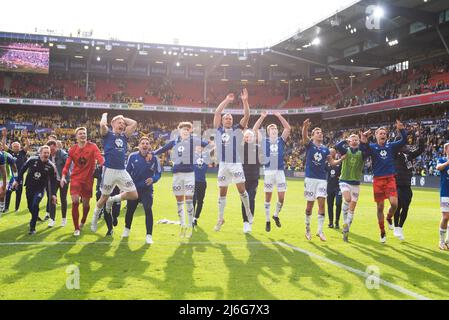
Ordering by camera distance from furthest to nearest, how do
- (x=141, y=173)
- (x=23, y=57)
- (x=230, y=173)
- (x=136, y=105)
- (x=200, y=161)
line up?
(x=136, y=105)
(x=23, y=57)
(x=200, y=161)
(x=230, y=173)
(x=141, y=173)

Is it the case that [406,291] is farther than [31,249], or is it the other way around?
[31,249]

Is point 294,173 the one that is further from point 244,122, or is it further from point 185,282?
point 185,282

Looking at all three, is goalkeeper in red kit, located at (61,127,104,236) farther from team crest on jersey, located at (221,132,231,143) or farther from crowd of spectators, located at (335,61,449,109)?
crowd of spectators, located at (335,61,449,109)

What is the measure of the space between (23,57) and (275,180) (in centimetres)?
4556

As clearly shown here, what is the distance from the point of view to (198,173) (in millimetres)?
11609

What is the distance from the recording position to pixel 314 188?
9750 millimetres

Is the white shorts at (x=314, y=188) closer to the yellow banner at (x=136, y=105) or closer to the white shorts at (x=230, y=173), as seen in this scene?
the white shorts at (x=230, y=173)

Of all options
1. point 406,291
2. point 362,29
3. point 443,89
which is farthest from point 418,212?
point 362,29

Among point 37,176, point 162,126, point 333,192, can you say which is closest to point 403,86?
point 162,126

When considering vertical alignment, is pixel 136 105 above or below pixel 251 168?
above

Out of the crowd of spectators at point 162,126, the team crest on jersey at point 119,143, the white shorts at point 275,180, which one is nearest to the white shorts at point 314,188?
the white shorts at point 275,180

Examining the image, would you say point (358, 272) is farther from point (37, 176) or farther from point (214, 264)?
point (37, 176)

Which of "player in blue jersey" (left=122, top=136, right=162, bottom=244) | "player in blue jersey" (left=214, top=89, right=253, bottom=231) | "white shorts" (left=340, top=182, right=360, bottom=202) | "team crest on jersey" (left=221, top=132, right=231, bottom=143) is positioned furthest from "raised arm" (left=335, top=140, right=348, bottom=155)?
"player in blue jersey" (left=122, top=136, right=162, bottom=244)

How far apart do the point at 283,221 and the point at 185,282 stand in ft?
23.6
